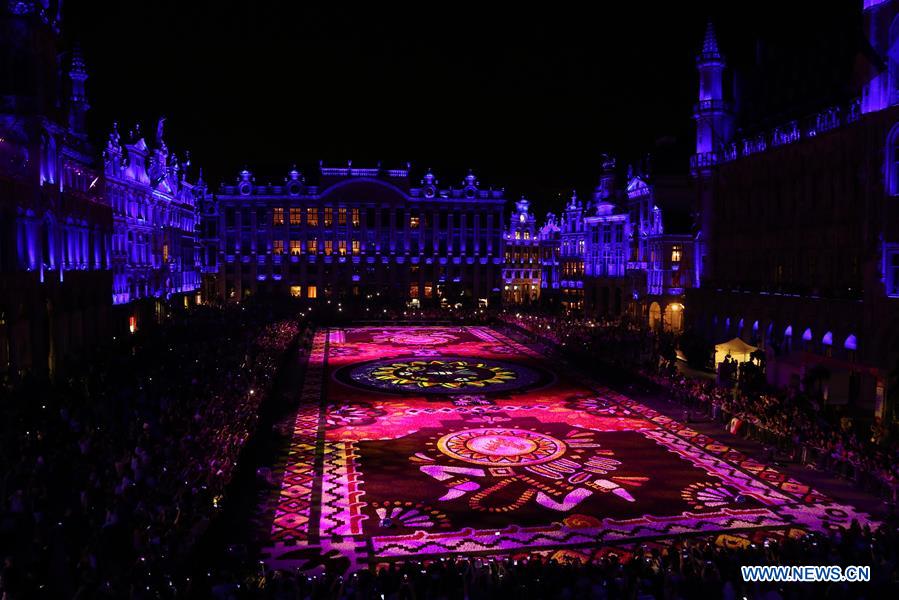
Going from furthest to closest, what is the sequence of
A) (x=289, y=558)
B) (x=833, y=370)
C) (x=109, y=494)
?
1. (x=833, y=370)
2. (x=289, y=558)
3. (x=109, y=494)

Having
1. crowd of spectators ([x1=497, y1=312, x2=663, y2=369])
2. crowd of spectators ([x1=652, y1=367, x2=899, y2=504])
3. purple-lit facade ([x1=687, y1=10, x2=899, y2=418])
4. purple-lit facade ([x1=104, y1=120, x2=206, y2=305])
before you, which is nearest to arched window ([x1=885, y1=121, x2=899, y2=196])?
purple-lit facade ([x1=687, y1=10, x2=899, y2=418])

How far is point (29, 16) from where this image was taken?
1099 inches

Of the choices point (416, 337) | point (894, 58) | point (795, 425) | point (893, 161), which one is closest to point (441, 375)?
point (416, 337)

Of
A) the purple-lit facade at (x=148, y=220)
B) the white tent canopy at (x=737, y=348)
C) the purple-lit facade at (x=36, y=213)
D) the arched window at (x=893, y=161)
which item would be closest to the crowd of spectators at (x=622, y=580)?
the arched window at (x=893, y=161)

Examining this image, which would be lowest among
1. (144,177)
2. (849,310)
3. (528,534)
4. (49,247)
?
(528,534)

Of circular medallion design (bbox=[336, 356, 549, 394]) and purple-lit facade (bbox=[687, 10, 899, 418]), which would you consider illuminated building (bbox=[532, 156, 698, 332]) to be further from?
circular medallion design (bbox=[336, 356, 549, 394])

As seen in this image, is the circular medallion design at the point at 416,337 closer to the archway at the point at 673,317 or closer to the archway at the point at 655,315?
the archway at the point at 655,315

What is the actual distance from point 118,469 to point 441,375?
20.1 m

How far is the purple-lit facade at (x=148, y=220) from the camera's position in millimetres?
46125

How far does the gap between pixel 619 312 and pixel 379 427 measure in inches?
1626

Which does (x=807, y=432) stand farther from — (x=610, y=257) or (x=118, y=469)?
(x=610, y=257)

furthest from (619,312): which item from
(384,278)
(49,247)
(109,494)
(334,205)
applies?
(109,494)

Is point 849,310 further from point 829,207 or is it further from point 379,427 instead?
point 379,427

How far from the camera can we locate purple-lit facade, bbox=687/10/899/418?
2297cm
